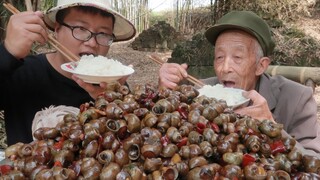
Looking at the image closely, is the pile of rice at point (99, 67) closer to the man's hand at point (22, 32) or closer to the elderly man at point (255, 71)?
the man's hand at point (22, 32)

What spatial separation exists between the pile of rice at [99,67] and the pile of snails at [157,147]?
0.56 m

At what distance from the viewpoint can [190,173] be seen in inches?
42.4

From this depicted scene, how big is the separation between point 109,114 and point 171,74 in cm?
→ 101

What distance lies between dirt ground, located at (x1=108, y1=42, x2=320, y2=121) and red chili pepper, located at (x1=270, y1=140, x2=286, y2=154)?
269 inches

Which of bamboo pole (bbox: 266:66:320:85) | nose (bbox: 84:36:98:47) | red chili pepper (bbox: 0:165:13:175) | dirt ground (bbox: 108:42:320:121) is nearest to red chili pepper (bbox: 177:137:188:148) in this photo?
red chili pepper (bbox: 0:165:13:175)

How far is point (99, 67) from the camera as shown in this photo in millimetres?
2037

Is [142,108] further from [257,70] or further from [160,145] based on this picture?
[257,70]

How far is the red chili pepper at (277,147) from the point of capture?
1289 millimetres

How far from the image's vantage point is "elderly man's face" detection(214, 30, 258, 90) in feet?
8.01

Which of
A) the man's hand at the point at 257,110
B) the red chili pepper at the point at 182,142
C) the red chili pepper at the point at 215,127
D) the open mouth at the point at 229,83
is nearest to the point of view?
the red chili pepper at the point at 182,142

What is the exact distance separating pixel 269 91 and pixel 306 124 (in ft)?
1.05

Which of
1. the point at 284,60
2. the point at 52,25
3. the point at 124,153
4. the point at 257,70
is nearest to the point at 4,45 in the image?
Result: the point at 52,25

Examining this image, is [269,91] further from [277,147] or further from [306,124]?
[277,147]

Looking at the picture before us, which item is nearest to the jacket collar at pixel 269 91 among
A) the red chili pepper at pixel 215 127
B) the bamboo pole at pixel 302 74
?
the red chili pepper at pixel 215 127
